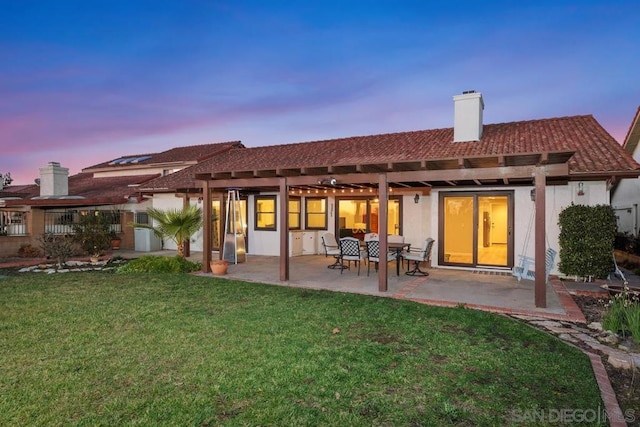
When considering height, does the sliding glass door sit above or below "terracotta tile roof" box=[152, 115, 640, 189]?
below

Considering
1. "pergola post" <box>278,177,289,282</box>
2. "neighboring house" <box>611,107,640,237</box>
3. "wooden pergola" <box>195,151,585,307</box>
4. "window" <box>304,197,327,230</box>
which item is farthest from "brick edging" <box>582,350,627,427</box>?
"neighboring house" <box>611,107,640,237</box>

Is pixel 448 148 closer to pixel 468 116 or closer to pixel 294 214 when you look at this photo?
pixel 468 116

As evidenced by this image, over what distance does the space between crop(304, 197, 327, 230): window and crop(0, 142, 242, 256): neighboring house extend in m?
7.04

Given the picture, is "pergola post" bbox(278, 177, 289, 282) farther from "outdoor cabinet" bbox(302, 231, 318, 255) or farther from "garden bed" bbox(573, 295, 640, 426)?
"garden bed" bbox(573, 295, 640, 426)

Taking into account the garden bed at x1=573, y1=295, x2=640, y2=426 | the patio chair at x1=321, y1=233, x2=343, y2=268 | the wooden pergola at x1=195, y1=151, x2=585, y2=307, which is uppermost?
the wooden pergola at x1=195, y1=151, x2=585, y2=307

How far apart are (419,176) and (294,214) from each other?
7.55 metres

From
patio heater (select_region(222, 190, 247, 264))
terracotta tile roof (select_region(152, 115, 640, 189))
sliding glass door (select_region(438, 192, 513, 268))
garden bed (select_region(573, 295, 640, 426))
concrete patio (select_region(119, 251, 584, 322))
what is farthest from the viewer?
patio heater (select_region(222, 190, 247, 264))

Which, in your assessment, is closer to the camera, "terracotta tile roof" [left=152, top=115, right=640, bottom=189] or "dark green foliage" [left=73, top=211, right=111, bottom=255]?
"terracotta tile roof" [left=152, top=115, right=640, bottom=189]

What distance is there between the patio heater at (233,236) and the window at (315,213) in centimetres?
322

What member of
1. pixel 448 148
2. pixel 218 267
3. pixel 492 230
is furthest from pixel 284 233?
pixel 492 230

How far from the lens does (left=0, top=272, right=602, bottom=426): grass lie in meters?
3.11

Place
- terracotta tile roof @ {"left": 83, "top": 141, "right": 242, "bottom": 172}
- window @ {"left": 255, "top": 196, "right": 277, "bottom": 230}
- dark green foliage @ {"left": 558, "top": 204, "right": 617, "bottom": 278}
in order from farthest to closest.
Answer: terracotta tile roof @ {"left": 83, "top": 141, "right": 242, "bottom": 172}
window @ {"left": 255, "top": 196, "right": 277, "bottom": 230}
dark green foliage @ {"left": 558, "top": 204, "right": 617, "bottom": 278}

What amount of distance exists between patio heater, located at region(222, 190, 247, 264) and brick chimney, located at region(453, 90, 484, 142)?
7.51 m

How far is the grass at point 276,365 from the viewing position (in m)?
3.11
